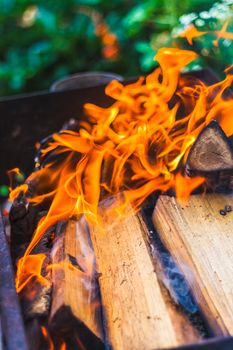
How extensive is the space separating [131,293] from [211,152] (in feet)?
2.39

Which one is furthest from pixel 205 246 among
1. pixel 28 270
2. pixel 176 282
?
pixel 28 270

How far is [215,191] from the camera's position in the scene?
199 cm

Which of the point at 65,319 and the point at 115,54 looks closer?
the point at 65,319

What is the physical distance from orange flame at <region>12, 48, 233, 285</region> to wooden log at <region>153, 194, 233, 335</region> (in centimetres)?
11

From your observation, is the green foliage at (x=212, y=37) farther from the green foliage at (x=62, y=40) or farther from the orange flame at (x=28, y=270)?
the orange flame at (x=28, y=270)

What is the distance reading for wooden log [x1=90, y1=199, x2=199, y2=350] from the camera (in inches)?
57.4

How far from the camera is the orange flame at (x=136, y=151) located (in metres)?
2.01

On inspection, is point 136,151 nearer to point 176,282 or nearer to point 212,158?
point 212,158

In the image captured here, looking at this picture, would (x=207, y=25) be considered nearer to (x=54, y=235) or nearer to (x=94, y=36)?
(x=94, y=36)

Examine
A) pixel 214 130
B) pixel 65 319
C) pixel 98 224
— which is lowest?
pixel 65 319

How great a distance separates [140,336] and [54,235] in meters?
0.66

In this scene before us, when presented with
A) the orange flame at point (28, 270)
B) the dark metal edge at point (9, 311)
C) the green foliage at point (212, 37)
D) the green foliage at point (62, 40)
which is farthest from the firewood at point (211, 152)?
the green foliage at point (62, 40)

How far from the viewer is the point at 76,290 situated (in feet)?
5.24

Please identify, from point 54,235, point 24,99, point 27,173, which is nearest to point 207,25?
point 24,99
